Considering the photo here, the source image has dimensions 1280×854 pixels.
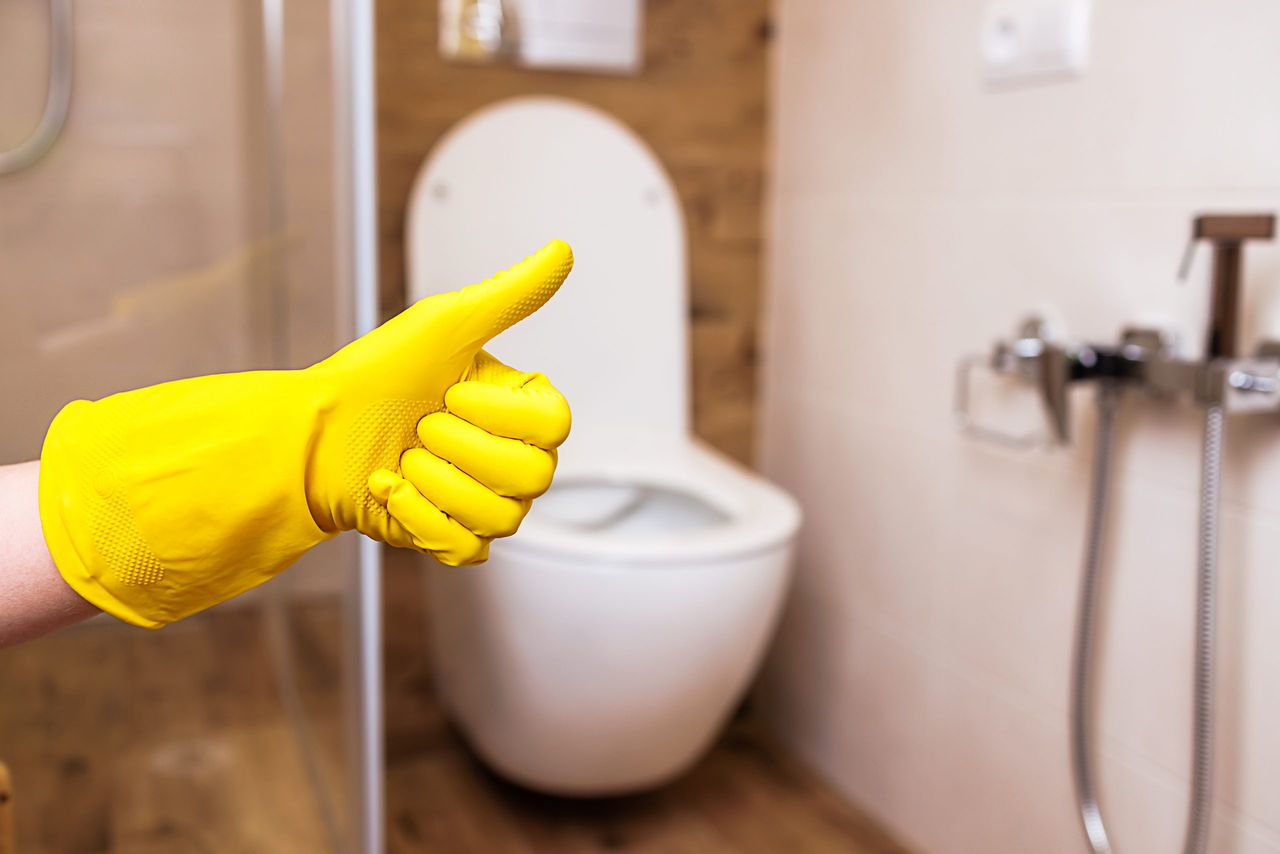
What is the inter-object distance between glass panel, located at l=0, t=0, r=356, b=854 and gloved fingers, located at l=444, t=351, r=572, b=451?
453 millimetres

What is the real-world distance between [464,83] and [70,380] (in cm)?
76

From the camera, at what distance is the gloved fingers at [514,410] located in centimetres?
51

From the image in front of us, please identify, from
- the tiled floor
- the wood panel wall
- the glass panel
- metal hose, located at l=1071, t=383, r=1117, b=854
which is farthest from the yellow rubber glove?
the wood panel wall

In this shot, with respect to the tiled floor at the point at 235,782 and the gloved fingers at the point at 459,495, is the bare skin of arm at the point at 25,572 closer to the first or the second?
the gloved fingers at the point at 459,495

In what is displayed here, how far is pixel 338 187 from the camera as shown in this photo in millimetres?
951

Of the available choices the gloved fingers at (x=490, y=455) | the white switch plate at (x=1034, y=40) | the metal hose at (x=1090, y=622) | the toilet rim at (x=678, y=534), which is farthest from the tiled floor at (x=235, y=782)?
the white switch plate at (x=1034, y=40)

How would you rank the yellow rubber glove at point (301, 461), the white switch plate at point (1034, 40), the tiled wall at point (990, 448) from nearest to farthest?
the yellow rubber glove at point (301, 461), the tiled wall at point (990, 448), the white switch plate at point (1034, 40)

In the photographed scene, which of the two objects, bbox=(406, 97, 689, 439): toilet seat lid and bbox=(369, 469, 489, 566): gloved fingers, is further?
bbox=(406, 97, 689, 439): toilet seat lid

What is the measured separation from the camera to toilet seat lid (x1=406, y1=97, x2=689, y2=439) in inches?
53.5

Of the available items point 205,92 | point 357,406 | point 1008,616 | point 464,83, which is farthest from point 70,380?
point 1008,616

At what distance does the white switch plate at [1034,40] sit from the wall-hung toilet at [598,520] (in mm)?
457

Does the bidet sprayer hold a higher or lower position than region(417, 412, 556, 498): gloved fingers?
higher

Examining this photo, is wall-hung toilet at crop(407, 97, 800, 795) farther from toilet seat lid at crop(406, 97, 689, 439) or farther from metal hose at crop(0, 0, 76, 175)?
metal hose at crop(0, 0, 76, 175)

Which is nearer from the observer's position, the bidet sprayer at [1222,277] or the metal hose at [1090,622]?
the bidet sprayer at [1222,277]
